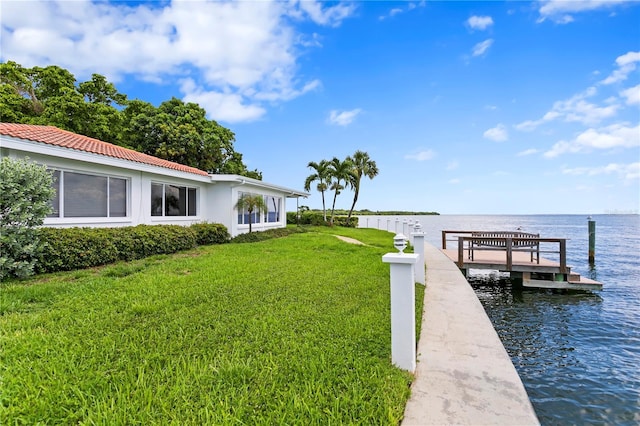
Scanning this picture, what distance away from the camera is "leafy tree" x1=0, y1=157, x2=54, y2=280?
245 inches

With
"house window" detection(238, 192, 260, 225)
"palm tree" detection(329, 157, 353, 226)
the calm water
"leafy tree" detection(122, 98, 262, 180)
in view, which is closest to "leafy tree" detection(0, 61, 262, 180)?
"leafy tree" detection(122, 98, 262, 180)

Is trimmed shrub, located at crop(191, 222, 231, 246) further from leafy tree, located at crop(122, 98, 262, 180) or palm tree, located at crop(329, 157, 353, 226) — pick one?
palm tree, located at crop(329, 157, 353, 226)

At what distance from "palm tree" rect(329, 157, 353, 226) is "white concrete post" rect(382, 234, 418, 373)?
27363mm

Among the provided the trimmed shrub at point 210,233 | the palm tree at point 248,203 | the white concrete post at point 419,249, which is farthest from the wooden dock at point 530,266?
the trimmed shrub at point 210,233

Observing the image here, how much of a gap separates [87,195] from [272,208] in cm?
1097

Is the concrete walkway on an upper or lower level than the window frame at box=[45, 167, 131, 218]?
lower

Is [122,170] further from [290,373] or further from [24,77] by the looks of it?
[24,77]

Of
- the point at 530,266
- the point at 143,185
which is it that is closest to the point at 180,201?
the point at 143,185

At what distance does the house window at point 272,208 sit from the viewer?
18.6 meters

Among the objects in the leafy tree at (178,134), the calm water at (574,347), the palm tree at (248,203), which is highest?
the leafy tree at (178,134)

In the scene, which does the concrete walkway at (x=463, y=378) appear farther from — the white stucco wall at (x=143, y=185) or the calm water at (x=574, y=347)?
the white stucco wall at (x=143, y=185)

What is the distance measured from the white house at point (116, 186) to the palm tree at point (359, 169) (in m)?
16.6

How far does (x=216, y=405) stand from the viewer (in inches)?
101

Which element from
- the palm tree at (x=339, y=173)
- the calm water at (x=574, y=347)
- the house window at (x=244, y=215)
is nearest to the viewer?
the calm water at (x=574, y=347)
